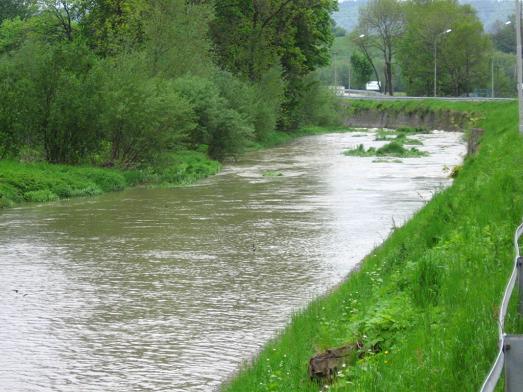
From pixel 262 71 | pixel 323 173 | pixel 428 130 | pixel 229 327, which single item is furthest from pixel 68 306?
pixel 428 130

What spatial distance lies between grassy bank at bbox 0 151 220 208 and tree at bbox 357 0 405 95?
8872 cm

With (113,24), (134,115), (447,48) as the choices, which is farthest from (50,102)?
(447,48)

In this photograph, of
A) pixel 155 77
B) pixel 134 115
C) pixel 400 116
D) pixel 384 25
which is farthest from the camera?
pixel 384 25

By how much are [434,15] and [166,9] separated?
60076mm

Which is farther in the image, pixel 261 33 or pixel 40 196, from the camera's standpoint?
pixel 261 33

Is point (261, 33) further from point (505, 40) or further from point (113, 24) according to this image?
point (505, 40)

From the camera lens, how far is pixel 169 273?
18109 millimetres

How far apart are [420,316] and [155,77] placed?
114 feet

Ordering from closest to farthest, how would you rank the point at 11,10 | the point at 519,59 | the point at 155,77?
the point at 519,59
the point at 155,77
the point at 11,10

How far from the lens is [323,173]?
140ft

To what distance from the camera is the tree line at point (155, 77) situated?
36.4 metres

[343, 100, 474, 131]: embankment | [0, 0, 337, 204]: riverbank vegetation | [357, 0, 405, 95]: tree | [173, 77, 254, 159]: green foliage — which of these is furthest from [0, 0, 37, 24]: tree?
[173, 77, 254, 159]: green foliage

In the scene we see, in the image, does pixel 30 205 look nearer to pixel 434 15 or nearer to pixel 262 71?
pixel 262 71

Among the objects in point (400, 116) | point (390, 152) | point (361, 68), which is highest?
point (361, 68)
